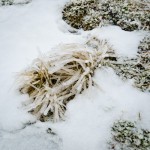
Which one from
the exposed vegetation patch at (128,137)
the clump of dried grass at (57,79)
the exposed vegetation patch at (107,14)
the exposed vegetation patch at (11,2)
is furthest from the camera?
the exposed vegetation patch at (11,2)

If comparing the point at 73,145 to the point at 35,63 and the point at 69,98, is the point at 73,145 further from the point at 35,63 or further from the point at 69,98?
the point at 35,63

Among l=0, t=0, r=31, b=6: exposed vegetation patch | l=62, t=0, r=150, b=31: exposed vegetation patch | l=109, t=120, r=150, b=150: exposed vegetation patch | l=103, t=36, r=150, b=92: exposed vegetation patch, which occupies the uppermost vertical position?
l=0, t=0, r=31, b=6: exposed vegetation patch

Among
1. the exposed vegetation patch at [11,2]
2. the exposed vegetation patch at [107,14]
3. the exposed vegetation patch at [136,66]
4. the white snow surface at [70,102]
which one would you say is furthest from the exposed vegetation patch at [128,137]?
the exposed vegetation patch at [11,2]

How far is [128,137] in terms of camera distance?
5.95ft

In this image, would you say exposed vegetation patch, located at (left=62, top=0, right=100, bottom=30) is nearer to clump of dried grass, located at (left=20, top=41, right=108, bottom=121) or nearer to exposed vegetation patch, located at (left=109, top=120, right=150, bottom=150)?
clump of dried grass, located at (left=20, top=41, right=108, bottom=121)

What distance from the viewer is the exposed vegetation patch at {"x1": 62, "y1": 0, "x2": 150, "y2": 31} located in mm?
2605

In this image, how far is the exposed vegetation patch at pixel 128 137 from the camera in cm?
177

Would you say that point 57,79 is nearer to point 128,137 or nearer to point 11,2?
point 128,137

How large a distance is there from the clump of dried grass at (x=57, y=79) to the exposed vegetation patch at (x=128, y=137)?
1.27 ft

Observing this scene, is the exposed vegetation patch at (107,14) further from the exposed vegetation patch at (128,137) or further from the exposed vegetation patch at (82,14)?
the exposed vegetation patch at (128,137)

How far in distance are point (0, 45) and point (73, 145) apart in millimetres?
1213

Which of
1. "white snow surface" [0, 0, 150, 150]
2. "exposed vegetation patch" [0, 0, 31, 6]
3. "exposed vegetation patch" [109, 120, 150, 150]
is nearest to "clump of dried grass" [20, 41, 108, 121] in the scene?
"white snow surface" [0, 0, 150, 150]

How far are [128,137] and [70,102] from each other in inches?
19.0

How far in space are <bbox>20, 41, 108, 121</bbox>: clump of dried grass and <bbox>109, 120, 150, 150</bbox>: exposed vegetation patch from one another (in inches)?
15.3
